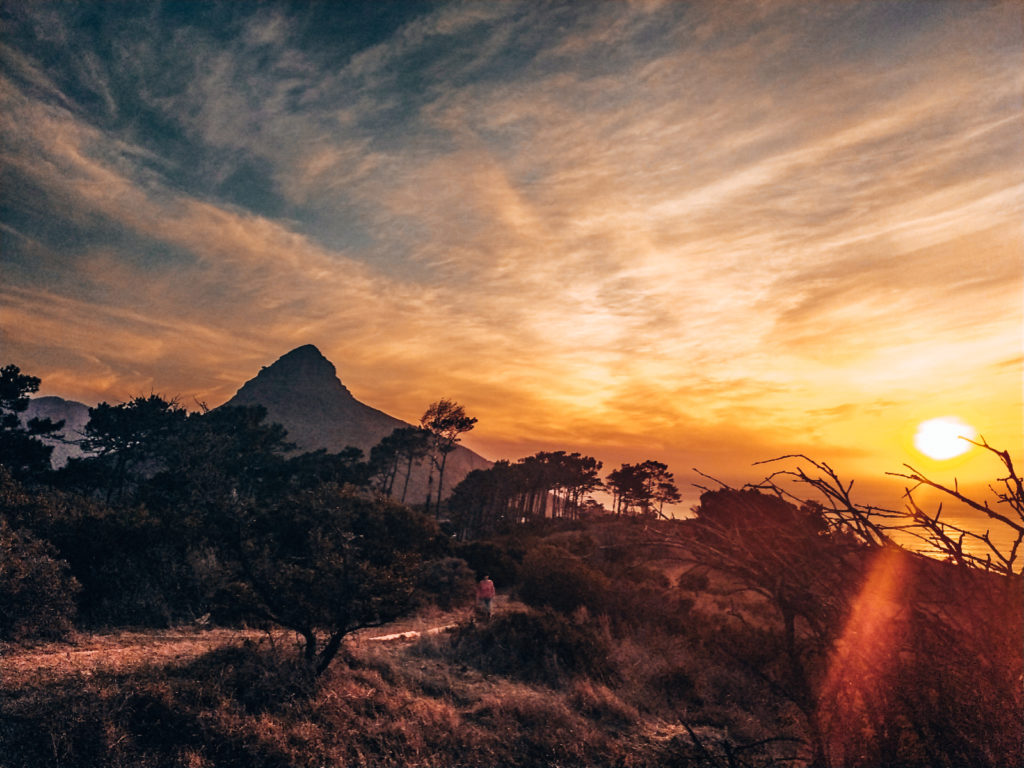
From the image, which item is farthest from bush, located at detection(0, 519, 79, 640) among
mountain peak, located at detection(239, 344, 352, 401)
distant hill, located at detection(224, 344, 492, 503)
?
mountain peak, located at detection(239, 344, 352, 401)

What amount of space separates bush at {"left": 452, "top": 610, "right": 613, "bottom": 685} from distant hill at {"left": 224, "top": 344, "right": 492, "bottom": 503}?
126839 mm

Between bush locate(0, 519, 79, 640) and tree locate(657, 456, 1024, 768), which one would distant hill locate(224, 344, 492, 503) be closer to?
bush locate(0, 519, 79, 640)

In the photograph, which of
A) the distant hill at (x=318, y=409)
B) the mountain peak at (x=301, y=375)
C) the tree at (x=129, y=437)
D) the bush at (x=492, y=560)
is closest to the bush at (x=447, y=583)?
the bush at (x=492, y=560)

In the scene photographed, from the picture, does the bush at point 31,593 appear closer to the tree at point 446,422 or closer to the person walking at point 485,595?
the person walking at point 485,595

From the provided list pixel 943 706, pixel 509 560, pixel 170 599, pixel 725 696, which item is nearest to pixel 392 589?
pixel 170 599

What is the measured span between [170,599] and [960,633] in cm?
1857

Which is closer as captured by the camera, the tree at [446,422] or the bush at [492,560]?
the bush at [492,560]

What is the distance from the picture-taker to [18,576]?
12.1m

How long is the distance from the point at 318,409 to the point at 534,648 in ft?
547

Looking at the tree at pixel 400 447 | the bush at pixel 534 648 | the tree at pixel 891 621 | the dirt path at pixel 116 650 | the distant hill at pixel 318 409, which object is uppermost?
the distant hill at pixel 318 409

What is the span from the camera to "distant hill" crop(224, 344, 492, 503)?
153500 millimetres

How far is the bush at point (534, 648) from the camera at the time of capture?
14211 mm

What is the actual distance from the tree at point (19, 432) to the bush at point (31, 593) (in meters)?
18.7

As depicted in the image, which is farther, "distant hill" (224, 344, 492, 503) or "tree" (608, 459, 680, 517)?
"distant hill" (224, 344, 492, 503)
